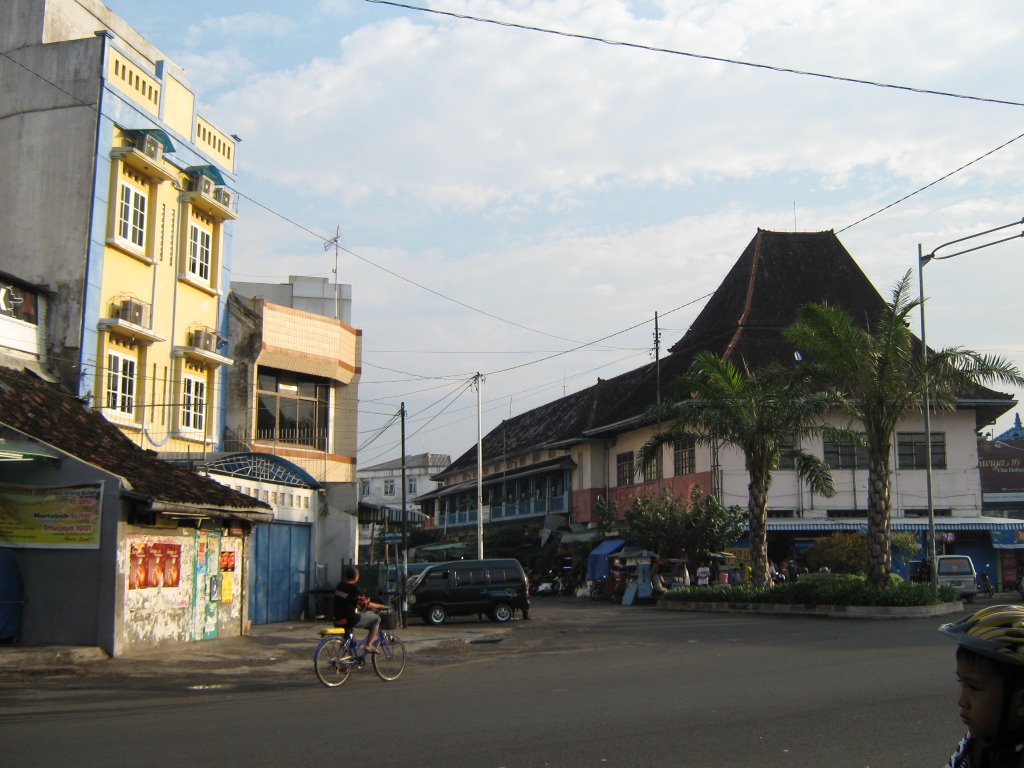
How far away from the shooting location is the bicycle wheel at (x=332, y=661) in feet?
46.1

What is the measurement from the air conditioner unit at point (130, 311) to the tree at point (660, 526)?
22459 millimetres

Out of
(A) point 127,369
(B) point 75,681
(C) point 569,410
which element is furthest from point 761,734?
(C) point 569,410

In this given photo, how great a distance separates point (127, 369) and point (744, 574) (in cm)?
2317

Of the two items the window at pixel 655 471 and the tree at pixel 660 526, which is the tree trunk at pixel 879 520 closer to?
the tree at pixel 660 526

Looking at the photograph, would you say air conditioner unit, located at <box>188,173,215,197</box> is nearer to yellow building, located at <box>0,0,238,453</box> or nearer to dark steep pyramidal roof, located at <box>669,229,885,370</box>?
yellow building, located at <box>0,0,238,453</box>

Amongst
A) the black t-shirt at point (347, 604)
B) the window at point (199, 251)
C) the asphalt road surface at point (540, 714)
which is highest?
the window at point (199, 251)

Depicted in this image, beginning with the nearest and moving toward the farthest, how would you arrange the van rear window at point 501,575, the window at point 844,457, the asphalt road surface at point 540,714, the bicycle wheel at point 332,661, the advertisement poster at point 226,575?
1. the asphalt road surface at point 540,714
2. the bicycle wheel at point 332,661
3. the advertisement poster at point 226,575
4. the van rear window at point 501,575
5. the window at point 844,457

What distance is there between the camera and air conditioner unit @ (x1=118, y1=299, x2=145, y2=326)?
23.0 metres

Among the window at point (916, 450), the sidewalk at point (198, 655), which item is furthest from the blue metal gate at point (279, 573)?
the window at point (916, 450)

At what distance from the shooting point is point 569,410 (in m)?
64.4

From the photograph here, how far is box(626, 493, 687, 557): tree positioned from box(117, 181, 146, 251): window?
889 inches

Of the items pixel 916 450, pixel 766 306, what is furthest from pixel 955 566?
pixel 766 306

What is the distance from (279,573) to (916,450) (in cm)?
3022

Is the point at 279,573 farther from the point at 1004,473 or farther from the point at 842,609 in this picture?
the point at 1004,473
